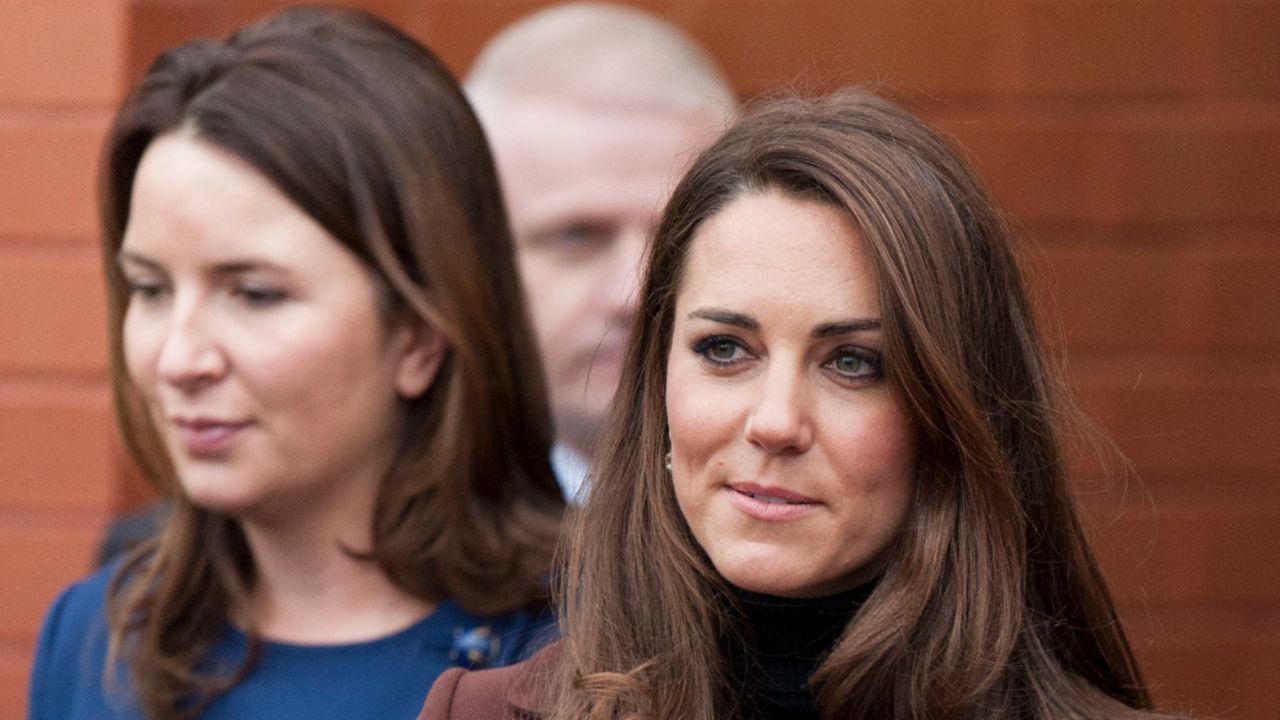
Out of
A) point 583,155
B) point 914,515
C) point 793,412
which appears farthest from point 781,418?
point 583,155

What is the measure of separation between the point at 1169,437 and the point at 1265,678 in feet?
1.91

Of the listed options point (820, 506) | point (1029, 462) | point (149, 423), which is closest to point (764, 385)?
point (820, 506)

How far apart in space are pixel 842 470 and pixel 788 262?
238mm

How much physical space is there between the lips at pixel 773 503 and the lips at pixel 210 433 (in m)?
0.93

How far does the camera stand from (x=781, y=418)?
2.04 meters

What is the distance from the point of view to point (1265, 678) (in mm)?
4188

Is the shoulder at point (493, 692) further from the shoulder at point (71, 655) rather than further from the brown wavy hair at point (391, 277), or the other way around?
the shoulder at point (71, 655)

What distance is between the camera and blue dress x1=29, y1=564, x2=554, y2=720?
2.75m

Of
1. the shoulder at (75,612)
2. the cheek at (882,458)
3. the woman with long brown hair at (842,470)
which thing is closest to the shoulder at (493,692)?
the woman with long brown hair at (842,470)

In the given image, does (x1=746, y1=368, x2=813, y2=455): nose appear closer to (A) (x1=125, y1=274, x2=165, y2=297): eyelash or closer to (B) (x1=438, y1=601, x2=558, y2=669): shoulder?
(B) (x1=438, y1=601, x2=558, y2=669): shoulder

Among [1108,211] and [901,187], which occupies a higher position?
[1108,211]

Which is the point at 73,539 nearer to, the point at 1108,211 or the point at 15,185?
the point at 15,185

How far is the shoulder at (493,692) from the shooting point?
2.31m

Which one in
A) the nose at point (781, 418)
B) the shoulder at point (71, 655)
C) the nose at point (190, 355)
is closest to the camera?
the nose at point (781, 418)
